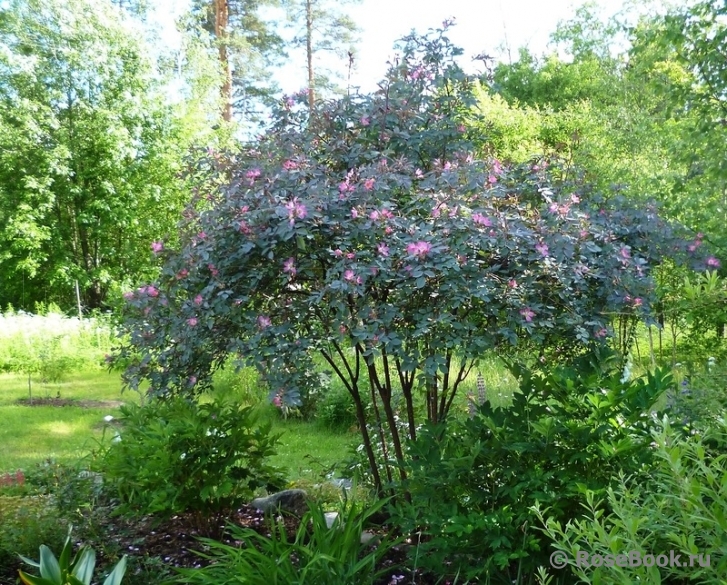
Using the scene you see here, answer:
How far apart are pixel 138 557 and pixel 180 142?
520 inches

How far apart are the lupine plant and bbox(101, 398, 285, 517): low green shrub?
0.20m

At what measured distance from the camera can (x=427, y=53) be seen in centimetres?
330

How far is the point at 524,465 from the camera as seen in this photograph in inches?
89.2

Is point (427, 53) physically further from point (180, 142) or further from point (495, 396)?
point (180, 142)

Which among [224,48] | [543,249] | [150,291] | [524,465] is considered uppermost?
[224,48]

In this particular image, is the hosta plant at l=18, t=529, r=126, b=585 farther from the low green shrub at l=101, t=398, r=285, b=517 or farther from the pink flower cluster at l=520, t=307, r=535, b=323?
the pink flower cluster at l=520, t=307, r=535, b=323

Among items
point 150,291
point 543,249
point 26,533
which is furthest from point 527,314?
point 26,533

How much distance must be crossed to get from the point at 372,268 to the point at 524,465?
0.83 meters

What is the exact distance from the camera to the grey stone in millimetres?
3340

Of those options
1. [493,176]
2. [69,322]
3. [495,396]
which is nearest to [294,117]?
[493,176]

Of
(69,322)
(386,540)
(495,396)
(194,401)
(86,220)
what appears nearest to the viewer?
(386,540)

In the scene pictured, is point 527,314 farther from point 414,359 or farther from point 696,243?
point 696,243

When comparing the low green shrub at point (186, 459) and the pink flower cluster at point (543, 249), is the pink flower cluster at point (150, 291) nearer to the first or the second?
the low green shrub at point (186, 459)

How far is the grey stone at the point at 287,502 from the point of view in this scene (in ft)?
11.0
